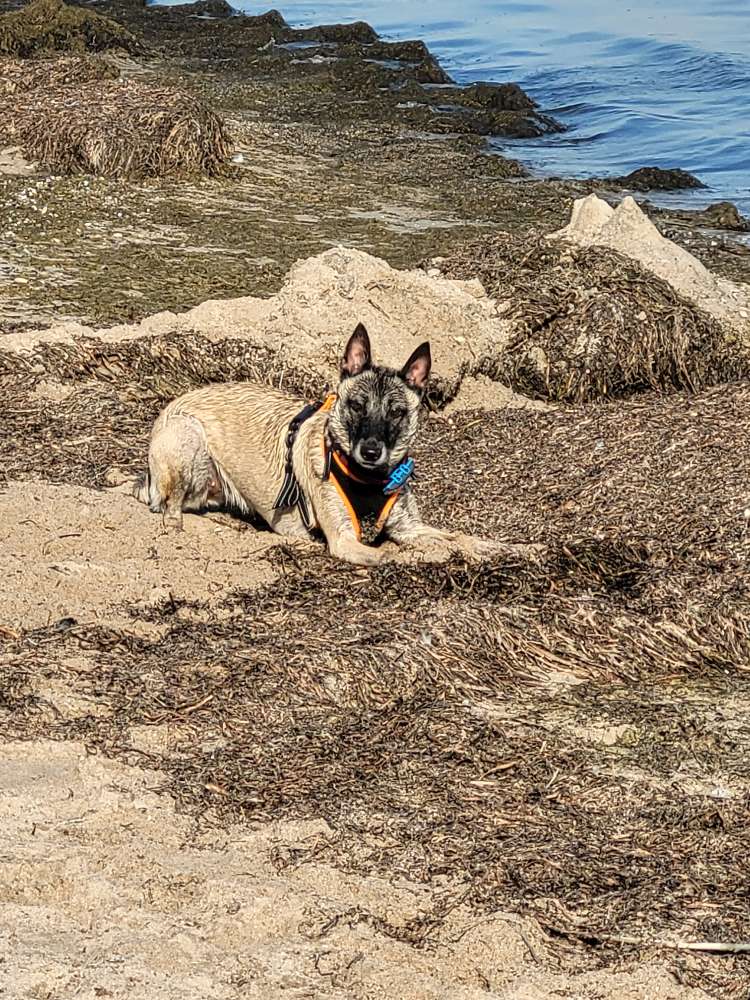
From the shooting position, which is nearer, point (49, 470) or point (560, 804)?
point (560, 804)

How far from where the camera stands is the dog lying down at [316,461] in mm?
7305

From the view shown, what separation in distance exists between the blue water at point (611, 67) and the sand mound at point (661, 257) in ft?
23.8

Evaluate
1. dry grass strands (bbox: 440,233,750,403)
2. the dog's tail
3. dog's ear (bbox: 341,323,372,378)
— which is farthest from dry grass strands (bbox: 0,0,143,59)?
dog's ear (bbox: 341,323,372,378)

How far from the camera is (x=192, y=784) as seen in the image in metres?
5.03

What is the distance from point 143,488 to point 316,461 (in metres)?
1.04

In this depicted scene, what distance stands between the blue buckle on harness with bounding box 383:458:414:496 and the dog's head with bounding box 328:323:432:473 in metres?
0.04

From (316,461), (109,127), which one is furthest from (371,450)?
(109,127)

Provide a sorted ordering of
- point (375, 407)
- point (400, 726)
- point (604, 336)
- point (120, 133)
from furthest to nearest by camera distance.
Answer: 1. point (120, 133)
2. point (604, 336)
3. point (375, 407)
4. point (400, 726)

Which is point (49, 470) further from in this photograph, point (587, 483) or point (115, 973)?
point (115, 973)

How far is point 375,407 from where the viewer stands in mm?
7258

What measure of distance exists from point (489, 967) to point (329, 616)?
8.59 feet

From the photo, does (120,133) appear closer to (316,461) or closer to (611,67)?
(316,461)

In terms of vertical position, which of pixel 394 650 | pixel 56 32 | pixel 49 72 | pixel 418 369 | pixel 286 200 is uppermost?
pixel 56 32

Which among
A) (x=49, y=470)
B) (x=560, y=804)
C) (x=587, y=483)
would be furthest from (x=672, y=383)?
(x=560, y=804)
